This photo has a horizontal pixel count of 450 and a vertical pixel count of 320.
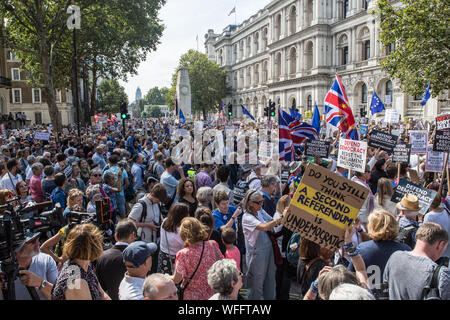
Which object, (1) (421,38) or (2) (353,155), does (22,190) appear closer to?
(2) (353,155)

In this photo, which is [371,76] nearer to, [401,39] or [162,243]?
[401,39]

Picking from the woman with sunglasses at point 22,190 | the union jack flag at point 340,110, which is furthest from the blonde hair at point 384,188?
the woman with sunglasses at point 22,190

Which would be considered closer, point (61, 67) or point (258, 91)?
point (61, 67)

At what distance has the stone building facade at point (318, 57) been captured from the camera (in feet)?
121

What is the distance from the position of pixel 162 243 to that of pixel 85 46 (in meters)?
27.1

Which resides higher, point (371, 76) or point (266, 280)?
point (371, 76)

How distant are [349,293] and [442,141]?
5.24 meters

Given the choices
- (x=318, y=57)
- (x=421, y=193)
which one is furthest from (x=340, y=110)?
(x=318, y=57)

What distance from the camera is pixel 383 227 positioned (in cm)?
346

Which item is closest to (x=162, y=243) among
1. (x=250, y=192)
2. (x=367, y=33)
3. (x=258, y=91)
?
(x=250, y=192)

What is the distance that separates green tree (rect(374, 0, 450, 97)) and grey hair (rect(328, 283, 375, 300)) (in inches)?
630

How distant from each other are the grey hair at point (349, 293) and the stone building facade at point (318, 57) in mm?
28667

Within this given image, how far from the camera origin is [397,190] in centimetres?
514

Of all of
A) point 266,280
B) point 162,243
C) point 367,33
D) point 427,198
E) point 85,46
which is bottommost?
point 266,280
